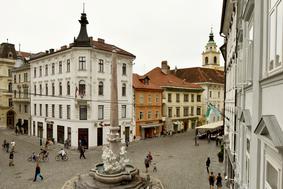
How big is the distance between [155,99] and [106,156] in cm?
2379

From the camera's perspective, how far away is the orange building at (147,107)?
115 ft

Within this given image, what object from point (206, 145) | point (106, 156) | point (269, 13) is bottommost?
point (206, 145)

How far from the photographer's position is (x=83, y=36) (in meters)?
29.4

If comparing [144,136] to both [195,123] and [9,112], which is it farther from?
[9,112]

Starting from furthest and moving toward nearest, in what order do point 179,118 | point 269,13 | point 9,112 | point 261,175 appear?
point 9,112, point 179,118, point 261,175, point 269,13

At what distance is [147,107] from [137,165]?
16532mm

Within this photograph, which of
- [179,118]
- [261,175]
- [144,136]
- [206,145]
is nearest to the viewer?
[261,175]

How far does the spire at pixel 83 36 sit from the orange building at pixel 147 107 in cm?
951

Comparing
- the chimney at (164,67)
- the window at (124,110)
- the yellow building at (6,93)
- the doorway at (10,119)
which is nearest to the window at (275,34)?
the window at (124,110)

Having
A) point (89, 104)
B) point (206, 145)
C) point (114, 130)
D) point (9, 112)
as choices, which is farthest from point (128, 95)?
point (9, 112)

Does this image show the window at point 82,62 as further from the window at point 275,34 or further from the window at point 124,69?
the window at point 275,34

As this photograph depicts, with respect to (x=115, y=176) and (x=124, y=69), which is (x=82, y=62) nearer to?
(x=124, y=69)

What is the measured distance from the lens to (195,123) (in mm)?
49094

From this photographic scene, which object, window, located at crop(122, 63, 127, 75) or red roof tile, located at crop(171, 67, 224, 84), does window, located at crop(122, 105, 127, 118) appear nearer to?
window, located at crop(122, 63, 127, 75)
